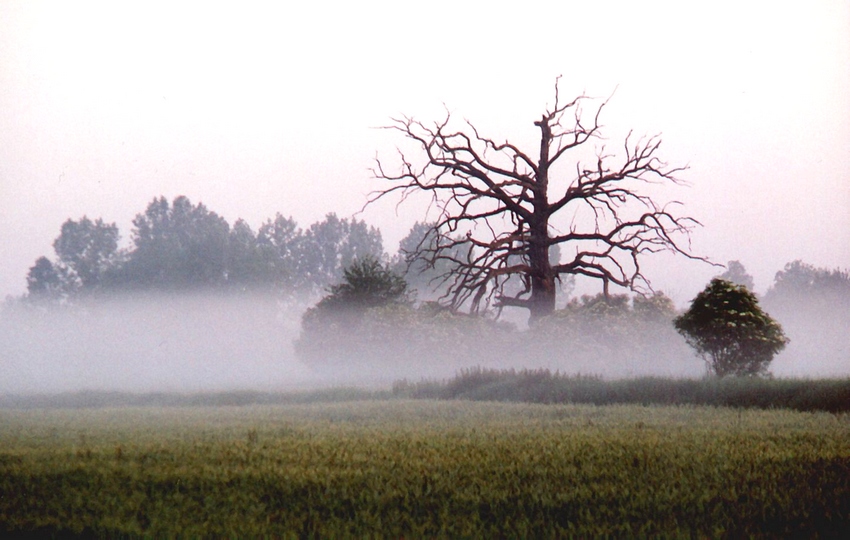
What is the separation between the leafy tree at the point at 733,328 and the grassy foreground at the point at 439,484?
39.9 ft

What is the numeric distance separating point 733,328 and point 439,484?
18.5m

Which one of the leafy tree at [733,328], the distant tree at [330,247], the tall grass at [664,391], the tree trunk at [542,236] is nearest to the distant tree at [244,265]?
the distant tree at [330,247]

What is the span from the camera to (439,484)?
7691 mm

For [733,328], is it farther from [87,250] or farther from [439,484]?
[87,250]

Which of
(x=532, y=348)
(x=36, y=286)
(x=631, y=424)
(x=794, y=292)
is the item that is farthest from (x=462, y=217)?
(x=36, y=286)

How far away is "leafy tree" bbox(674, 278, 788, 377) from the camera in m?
23.9

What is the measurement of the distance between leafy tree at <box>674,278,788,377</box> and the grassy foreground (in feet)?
39.9

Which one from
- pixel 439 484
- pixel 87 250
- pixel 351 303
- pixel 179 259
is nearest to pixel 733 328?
pixel 439 484

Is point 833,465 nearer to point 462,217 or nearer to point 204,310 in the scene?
point 462,217

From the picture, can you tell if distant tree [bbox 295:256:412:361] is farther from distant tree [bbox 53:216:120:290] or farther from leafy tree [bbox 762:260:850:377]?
distant tree [bbox 53:216:120:290]

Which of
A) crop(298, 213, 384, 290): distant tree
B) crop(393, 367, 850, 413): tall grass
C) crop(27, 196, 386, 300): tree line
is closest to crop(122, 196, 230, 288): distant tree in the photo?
crop(27, 196, 386, 300): tree line

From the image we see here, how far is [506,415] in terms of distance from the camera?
53.2 feet

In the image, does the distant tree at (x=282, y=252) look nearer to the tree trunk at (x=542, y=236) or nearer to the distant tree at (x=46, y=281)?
the distant tree at (x=46, y=281)

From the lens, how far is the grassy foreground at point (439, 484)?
21.7ft
